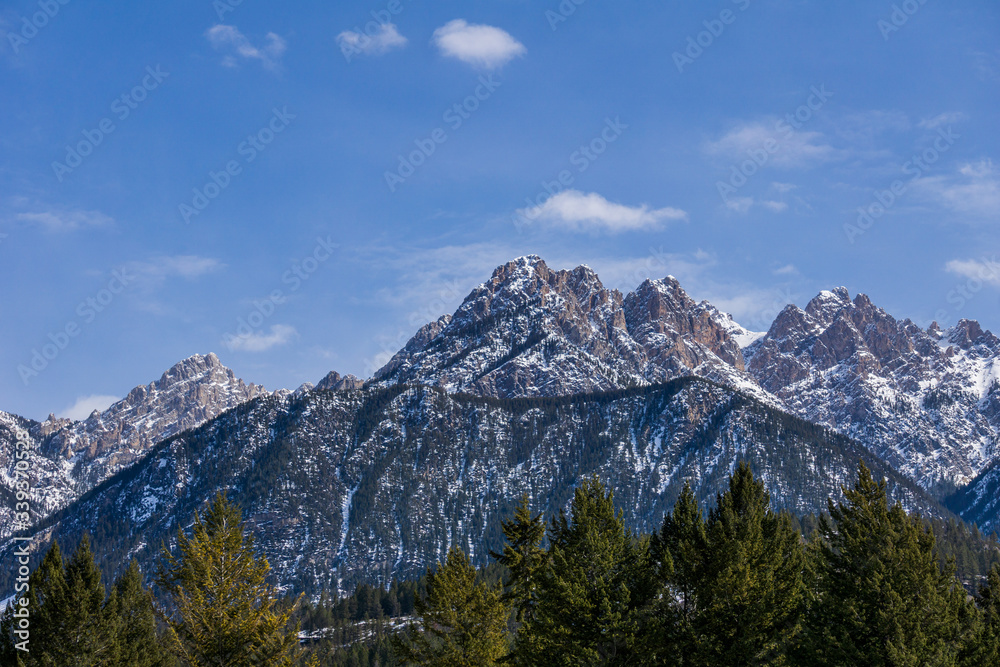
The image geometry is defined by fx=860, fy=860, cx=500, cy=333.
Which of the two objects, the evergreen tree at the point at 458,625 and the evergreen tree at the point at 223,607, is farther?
the evergreen tree at the point at 458,625

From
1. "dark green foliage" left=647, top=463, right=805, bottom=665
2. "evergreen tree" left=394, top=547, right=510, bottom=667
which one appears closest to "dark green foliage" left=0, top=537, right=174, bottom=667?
"evergreen tree" left=394, top=547, right=510, bottom=667

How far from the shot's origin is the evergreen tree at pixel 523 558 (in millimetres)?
54250

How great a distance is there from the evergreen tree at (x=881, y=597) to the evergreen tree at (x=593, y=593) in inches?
363

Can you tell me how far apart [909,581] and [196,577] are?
35.0 m

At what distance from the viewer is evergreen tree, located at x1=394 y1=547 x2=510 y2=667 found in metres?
51.9

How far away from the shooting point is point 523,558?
2174 inches

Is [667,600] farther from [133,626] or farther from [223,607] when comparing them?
[133,626]

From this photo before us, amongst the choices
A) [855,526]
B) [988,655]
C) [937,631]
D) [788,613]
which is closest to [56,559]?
[788,613]

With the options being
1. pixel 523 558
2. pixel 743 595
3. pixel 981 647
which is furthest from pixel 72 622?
pixel 981 647

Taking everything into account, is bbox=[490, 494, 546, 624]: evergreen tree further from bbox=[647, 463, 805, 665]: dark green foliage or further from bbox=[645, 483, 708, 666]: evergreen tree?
bbox=[647, 463, 805, 665]: dark green foliage

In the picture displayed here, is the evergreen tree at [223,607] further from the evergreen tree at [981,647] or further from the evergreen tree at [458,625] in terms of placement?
the evergreen tree at [981,647]

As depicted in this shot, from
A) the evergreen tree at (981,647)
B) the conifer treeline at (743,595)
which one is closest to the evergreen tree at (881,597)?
the conifer treeline at (743,595)

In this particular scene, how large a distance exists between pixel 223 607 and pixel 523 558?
19.8 meters

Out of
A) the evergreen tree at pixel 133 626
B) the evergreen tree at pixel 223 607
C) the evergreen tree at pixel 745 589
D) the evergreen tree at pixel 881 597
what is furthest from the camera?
the evergreen tree at pixel 133 626
